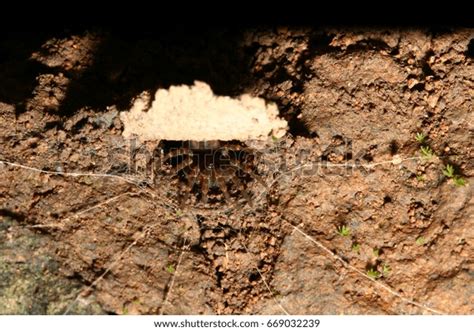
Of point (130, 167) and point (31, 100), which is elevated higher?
point (31, 100)

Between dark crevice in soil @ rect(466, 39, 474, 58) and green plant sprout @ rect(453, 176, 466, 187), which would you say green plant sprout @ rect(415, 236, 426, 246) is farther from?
dark crevice in soil @ rect(466, 39, 474, 58)

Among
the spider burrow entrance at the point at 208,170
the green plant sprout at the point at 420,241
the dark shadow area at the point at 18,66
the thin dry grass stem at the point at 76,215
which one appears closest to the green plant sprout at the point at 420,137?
the green plant sprout at the point at 420,241

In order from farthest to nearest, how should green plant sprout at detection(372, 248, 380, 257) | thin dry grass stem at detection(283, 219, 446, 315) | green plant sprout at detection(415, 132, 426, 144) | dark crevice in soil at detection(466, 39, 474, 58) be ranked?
dark crevice in soil at detection(466, 39, 474, 58) → green plant sprout at detection(415, 132, 426, 144) → green plant sprout at detection(372, 248, 380, 257) → thin dry grass stem at detection(283, 219, 446, 315)

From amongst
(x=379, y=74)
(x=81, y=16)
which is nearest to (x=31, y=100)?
(x=81, y=16)

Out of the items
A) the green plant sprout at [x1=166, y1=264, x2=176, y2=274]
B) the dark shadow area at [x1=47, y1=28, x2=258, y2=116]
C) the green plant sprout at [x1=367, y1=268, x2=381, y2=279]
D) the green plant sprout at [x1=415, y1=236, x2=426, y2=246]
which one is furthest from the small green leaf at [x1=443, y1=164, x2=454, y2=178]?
the green plant sprout at [x1=166, y1=264, x2=176, y2=274]

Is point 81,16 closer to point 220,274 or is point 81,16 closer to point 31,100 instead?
point 31,100
